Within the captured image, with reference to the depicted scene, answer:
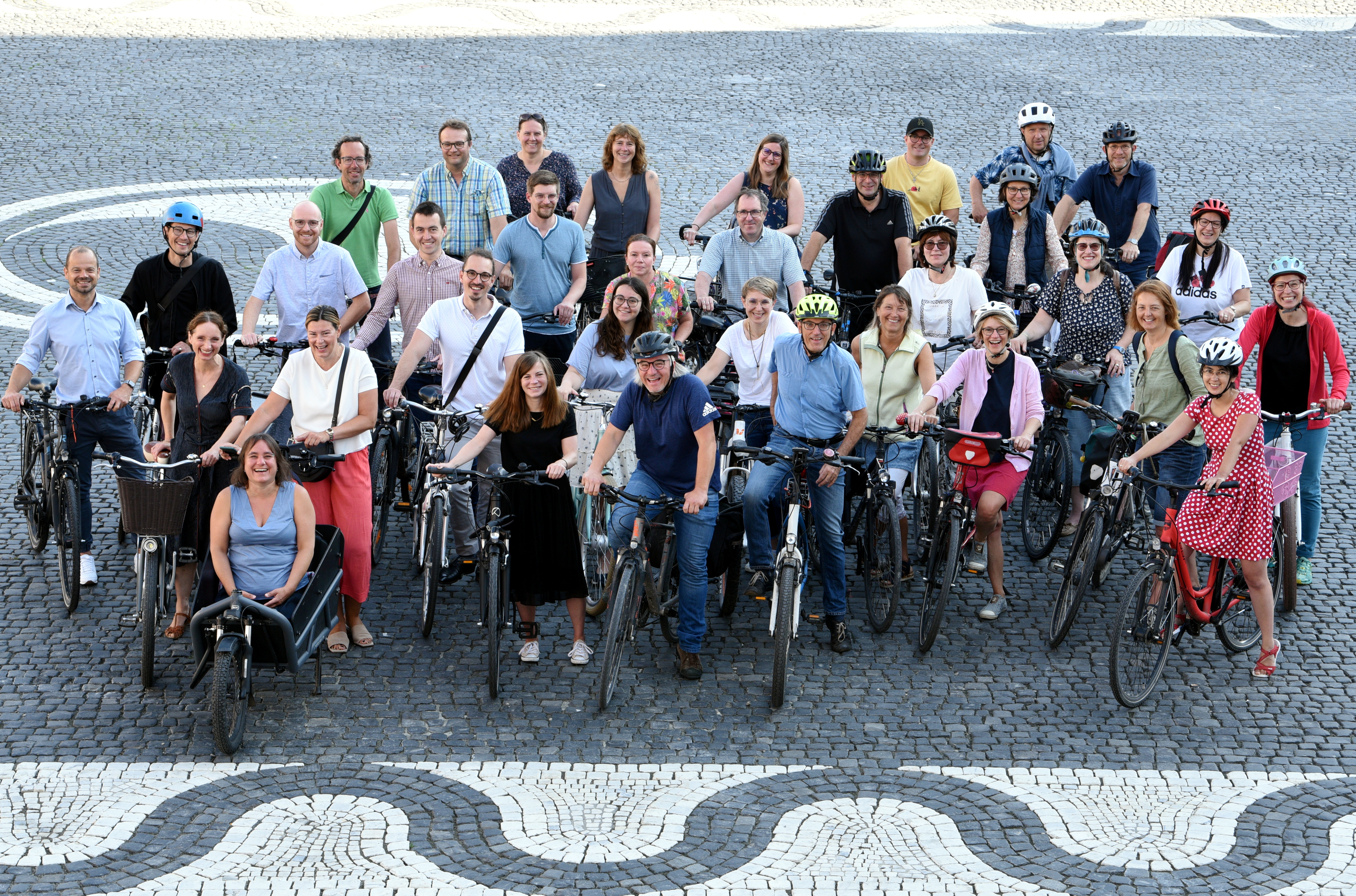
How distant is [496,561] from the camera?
8.71m

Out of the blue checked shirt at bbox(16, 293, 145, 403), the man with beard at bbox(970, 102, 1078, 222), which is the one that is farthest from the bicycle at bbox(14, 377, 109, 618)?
the man with beard at bbox(970, 102, 1078, 222)

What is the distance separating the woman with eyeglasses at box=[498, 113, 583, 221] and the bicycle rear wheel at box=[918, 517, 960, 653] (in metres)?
4.70

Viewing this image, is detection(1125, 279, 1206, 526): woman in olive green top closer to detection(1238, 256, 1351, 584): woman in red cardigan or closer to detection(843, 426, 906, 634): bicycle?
detection(1238, 256, 1351, 584): woman in red cardigan

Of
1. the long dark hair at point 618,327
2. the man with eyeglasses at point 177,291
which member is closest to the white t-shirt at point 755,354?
the long dark hair at point 618,327

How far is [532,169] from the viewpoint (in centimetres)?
1311

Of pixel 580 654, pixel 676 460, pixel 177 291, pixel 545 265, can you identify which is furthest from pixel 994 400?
pixel 177 291

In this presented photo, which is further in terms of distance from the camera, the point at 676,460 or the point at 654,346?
the point at 676,460

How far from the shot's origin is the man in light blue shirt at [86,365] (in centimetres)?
977

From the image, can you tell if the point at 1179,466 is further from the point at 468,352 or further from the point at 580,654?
the point at 468,352

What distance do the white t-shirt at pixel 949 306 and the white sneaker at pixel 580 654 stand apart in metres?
3.20

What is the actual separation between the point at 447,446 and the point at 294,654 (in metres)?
2.01

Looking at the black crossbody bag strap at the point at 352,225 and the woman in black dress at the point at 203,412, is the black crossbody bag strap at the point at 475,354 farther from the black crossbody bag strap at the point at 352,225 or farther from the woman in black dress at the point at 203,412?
the black crossbody bag strap at the point at 352,225

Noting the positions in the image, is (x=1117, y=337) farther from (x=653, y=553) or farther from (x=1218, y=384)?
(x=653, y=553)

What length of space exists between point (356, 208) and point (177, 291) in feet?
5.52
